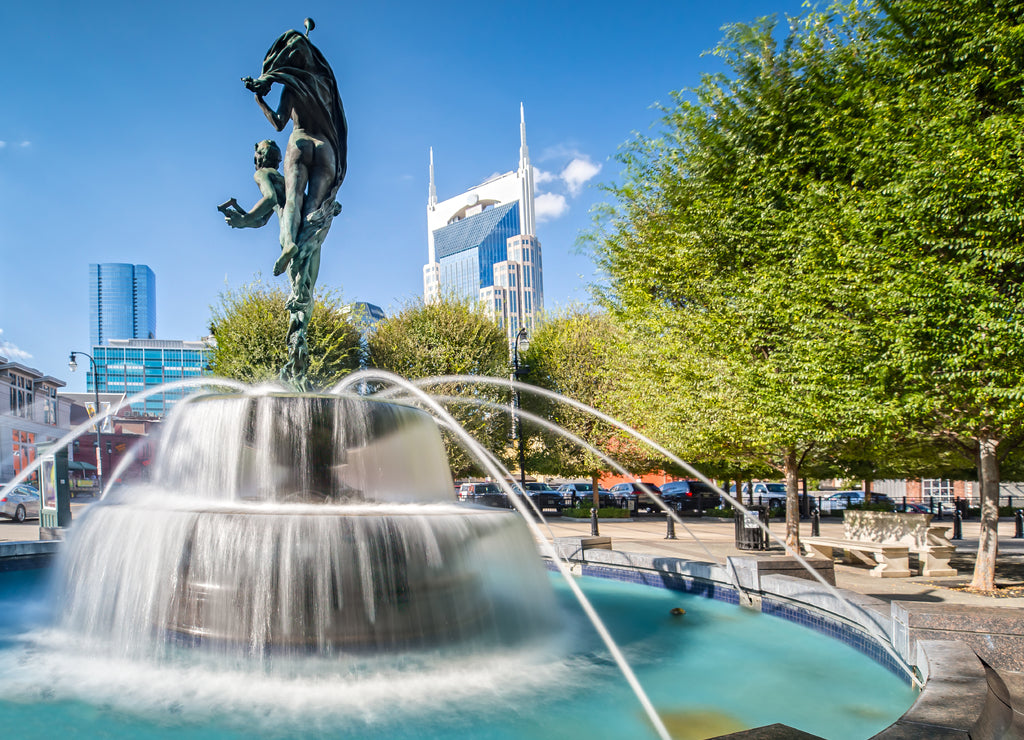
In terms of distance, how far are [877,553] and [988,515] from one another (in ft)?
9.79

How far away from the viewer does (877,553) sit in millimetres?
13602

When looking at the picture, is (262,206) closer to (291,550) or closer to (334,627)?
(291,550)

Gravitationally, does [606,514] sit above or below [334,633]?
below

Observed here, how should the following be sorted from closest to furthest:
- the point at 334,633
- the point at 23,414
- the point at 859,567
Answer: the point at 334,633, the point at 859,567, the point at 23,414

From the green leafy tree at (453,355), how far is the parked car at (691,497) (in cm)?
966

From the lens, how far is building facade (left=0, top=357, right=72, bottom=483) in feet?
187

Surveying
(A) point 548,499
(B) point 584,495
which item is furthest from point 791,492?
(B) point 584,495

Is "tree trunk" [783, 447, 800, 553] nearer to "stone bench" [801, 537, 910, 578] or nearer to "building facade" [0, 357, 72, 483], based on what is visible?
"stone bench" [801, 537, 910, 578]

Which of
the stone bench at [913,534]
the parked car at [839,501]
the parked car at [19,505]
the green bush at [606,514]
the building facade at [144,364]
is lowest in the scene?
the parked car at [839,501]

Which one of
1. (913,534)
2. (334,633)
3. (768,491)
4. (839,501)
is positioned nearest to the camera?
(334,633)

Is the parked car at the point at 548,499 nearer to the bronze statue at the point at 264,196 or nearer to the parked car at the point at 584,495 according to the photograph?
the parked car at the point at 584,495

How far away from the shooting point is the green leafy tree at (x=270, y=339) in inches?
1085

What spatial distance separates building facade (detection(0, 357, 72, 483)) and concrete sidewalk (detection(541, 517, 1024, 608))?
47663mm

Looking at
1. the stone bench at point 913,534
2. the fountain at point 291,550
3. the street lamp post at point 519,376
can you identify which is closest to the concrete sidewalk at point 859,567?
the stone bench at point 913,534
